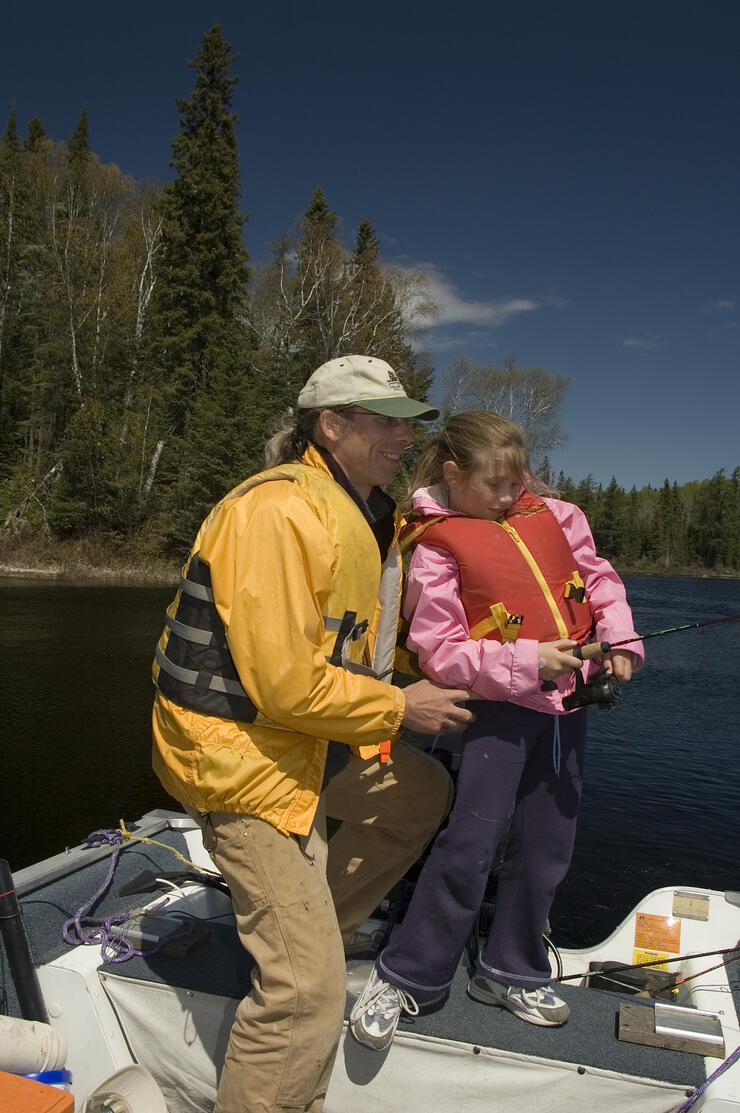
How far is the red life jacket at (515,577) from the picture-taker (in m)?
2.31

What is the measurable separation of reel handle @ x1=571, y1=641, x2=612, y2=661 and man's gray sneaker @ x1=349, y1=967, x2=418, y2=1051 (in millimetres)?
1052

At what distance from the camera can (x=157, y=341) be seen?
2609 centimetres

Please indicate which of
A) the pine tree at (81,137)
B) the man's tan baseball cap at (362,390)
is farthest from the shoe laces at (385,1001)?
the pine tree at (81,137)

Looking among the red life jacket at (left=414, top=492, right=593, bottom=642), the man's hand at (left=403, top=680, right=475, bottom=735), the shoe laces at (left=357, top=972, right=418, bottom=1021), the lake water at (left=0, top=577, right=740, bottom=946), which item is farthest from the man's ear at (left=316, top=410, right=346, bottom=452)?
the lake water at (left=0, top=577, right=740, bottom=946)

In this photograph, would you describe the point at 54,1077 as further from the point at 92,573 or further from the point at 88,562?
the point at 88,562

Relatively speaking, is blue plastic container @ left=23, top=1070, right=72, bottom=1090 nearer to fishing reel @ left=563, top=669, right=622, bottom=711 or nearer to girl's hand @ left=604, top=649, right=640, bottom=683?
fishing reel @ left=563, top=669, right=622, bottom=711

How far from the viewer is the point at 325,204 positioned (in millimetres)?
32094

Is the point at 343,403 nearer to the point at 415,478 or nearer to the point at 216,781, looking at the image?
the point at 415,478

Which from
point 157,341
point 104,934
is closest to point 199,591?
point 104,934

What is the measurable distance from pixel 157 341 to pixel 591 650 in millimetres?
26126

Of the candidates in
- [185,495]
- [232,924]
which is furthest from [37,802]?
[185,495]

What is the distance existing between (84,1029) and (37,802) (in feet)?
17.1

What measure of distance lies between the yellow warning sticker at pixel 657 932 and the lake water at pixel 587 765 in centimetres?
212

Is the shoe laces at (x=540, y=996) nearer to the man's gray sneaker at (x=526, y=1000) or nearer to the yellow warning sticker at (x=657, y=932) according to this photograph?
the man's gray sneaker at (x=526, y=1000)
